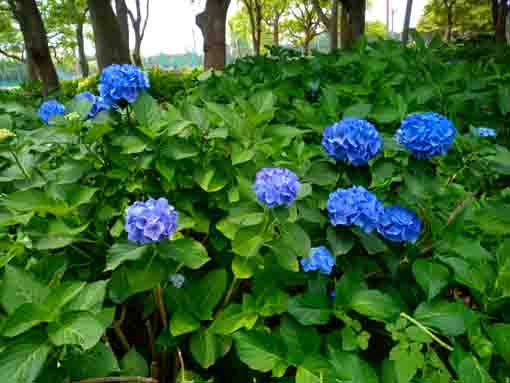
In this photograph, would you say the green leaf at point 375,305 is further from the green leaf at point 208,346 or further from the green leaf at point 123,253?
the green leaf at point 123,253

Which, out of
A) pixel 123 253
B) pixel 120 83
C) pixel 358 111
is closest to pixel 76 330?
pixel 123 253

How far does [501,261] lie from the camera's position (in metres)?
1.21

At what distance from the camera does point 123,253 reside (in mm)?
1087

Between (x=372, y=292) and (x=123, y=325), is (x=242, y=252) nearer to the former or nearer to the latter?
(x=372, y=292)

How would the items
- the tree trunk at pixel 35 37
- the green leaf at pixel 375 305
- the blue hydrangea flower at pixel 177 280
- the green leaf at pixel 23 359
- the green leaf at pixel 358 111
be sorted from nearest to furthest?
1. the green leaf at pixel 23 359
2. the green leaf at pixel 375 305
3. the blue hydrangea flower at pixel 177 280
4. the green leaf at pixel 358 111
5. the tree trunk at pixel 35 37

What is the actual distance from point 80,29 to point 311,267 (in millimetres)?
26875

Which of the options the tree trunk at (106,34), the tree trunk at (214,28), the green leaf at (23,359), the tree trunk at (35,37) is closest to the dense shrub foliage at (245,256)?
→ the green leaf at (23,359)

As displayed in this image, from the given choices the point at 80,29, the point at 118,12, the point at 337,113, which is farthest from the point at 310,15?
the point at 337,113

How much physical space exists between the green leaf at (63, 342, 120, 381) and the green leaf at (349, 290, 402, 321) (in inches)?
26.1

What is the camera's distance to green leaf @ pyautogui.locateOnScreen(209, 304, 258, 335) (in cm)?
118

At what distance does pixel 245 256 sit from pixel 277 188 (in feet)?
0.78

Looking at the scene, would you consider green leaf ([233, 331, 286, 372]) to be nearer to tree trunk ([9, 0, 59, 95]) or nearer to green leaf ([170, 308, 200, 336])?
green leaf ([170, 308, 200, 336])

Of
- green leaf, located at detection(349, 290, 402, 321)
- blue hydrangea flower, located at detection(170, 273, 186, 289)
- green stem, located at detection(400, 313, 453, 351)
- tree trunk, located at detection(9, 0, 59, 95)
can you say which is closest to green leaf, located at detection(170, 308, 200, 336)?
blue hydrangea flower, located at detection(170, 273, 186, 289)

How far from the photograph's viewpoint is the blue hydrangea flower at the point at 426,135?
119 cm
